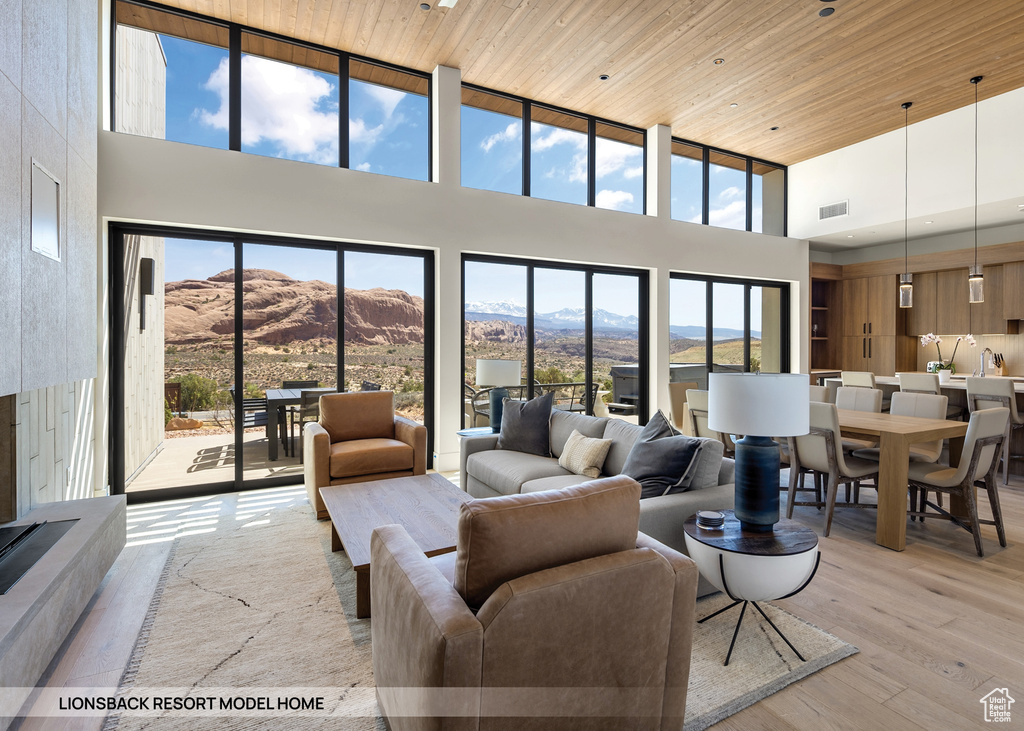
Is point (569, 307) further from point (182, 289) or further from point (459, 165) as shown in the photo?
point (182, 289)

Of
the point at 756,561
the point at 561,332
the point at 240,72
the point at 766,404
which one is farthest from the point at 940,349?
the point at 240,72

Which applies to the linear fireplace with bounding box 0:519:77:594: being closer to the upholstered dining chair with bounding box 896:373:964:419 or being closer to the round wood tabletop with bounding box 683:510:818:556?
the round wood tabletop with bounding box 683:510:818:556

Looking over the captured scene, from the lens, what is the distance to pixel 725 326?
7359mm

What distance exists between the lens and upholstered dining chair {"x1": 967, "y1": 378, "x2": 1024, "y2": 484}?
4.72 meters

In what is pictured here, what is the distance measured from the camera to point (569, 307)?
243 inches

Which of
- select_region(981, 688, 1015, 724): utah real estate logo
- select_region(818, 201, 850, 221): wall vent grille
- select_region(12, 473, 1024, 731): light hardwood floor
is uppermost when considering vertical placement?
select_region(818, 201, 850, 221): wall vent grille

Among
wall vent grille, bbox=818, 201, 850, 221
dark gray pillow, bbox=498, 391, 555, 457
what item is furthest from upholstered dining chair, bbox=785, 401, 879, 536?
wall vent grille, bbox=818, 201, 850, 221

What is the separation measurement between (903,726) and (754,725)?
50 centimetres

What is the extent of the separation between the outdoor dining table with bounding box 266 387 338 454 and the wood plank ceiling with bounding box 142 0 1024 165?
10.5ft

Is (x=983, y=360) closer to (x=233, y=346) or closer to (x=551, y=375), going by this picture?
(x=551, y=375)

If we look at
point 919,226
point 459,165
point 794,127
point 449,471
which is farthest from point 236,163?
point 919,226

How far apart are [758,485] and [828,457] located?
165 centimetres

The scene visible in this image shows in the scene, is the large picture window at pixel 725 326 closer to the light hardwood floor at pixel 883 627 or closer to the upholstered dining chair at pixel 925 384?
the upholstered dining chair at pixel 925 384

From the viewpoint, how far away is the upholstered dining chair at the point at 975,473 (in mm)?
3098
